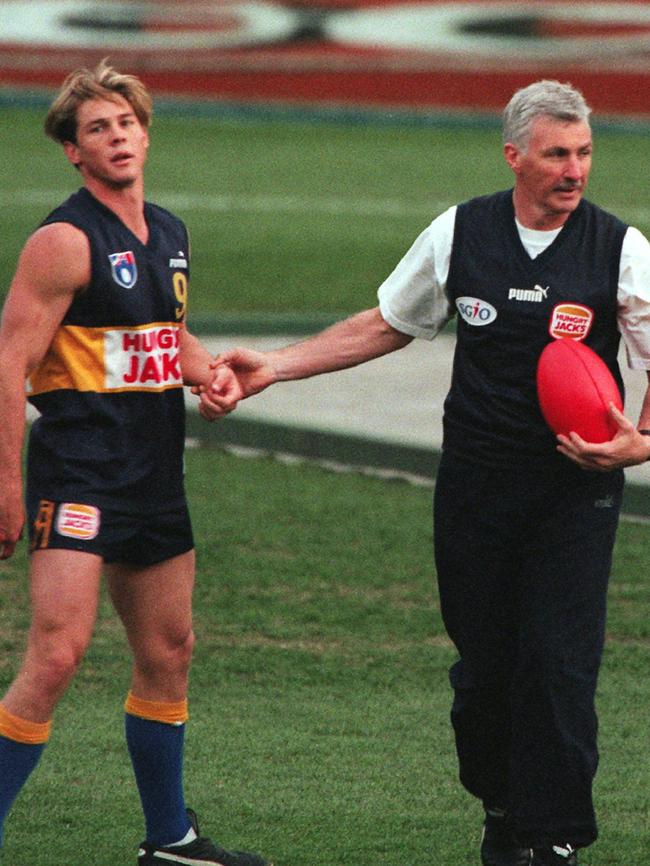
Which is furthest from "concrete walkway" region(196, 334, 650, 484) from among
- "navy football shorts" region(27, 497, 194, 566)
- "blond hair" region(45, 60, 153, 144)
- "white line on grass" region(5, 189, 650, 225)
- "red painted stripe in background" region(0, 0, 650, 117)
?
"red painted stripe in background" region(0, 0, 650, 117)

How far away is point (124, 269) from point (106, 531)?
68 cm

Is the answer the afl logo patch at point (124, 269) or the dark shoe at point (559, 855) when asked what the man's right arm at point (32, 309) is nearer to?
the afl logo patch at point (124, 269)

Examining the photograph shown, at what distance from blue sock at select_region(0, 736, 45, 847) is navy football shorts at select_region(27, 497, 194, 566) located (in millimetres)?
502

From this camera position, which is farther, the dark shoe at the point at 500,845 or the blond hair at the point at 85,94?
the dark shoe at the point at 500,845

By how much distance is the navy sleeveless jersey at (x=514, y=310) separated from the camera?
190 inches

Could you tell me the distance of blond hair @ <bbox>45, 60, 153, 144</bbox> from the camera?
16.1 feet

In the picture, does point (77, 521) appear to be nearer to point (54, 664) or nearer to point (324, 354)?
point (54, 664)

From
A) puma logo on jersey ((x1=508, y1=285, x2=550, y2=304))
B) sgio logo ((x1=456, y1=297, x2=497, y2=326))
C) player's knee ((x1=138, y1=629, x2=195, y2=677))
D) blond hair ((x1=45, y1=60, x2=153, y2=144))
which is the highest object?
blond hair ((x1=45, y1=60, x2=153, y2=144))

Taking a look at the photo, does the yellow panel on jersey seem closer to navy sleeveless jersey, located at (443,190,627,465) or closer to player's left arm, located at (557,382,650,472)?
navy sleeveless jersey, located at (443,190,627,465)

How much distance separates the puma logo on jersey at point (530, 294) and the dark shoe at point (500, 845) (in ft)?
4.63

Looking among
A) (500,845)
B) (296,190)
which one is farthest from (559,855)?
(296,190)

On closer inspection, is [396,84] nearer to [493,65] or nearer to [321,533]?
[493,65]

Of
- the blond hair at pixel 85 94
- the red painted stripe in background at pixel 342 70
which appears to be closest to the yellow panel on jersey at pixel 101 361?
the blond hair at pixel 85 94

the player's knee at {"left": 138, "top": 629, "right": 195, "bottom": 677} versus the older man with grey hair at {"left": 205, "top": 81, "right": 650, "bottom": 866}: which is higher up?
the older man with grey hair at {"left": 205, "top": 81, "right": 650, "bottom": 866}
